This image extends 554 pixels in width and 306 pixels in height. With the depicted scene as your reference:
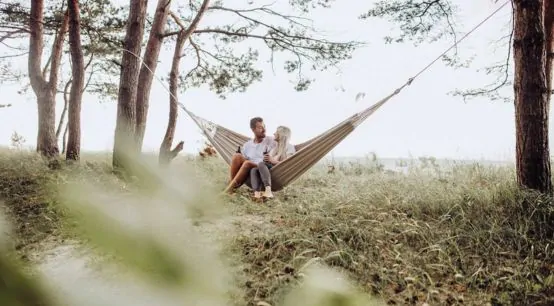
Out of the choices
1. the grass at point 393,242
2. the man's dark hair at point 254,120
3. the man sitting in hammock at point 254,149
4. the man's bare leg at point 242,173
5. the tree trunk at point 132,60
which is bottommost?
the grass at point 393,242

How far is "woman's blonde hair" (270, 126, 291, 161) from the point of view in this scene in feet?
11.6

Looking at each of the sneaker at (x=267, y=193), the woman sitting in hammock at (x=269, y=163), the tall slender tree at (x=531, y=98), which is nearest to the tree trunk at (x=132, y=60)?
the woman sitting in hammock at (x=269, y=163)

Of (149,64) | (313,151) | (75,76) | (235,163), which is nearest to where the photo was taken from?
(313,151)

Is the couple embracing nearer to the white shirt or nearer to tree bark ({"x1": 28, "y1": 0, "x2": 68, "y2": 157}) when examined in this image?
the white shirt

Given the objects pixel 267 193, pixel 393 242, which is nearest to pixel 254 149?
pixel 267 193

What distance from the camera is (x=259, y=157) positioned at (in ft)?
11.9

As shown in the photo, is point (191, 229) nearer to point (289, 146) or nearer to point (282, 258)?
point (282, 258)

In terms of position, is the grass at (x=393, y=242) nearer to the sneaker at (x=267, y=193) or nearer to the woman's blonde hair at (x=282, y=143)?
the sneaker at (x=267, y=193)

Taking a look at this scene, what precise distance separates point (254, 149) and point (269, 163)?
35 centimetres

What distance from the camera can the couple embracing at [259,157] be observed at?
3.31 metres

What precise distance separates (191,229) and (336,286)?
17cm

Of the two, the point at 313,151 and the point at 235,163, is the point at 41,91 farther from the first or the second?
the point at 313,151

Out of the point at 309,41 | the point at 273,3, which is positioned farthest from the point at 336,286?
the point at 273,3

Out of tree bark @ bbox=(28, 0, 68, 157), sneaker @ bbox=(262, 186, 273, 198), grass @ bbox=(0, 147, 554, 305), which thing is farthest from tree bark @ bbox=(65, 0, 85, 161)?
sneaker @ bbox=(262, 186, 273, 198)
